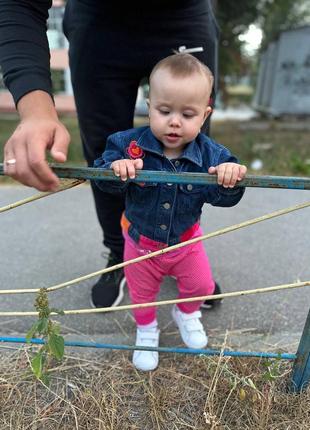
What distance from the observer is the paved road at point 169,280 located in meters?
1.97

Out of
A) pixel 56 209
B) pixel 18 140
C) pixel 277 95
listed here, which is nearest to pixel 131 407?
pixel 18 140

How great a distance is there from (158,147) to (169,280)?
111 centimetres

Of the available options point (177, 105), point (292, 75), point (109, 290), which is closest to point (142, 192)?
point (177, 105)

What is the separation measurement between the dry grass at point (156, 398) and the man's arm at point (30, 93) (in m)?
0.88

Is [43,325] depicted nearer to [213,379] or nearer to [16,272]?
[213,379]

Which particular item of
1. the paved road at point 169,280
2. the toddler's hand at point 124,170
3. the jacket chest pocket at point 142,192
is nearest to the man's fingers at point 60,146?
the toddler's hand at point 124,170

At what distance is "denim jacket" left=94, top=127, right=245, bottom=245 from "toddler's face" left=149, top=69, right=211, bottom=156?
64 millimetres

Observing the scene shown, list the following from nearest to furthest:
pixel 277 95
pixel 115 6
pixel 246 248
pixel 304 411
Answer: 1. pixel 304 411
2. pixel 115 6
3. pixel 246 248
4. pixel 277 95

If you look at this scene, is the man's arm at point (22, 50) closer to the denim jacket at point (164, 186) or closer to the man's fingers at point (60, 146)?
the man's fingers at point (60, 146)

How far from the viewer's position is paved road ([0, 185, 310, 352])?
1.97 m

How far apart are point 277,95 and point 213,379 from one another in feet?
30.9

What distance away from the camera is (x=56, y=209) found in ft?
11.1

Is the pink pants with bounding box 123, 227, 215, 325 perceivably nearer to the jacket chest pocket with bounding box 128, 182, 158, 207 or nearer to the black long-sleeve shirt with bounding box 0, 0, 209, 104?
the jacket chest pocket with bounding box 128, 182, 158, 207

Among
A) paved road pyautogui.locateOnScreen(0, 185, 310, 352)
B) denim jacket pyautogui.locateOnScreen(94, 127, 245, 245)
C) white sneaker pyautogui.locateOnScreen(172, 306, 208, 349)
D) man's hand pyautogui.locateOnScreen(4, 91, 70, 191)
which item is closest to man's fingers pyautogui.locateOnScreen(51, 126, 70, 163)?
man's hand pyautogui.locateOnScreen(4, 91, 70, 191)
